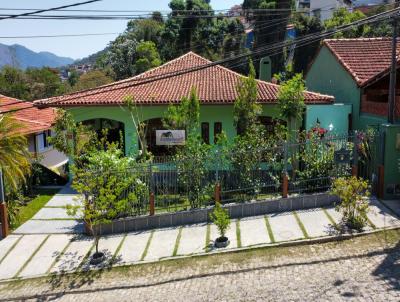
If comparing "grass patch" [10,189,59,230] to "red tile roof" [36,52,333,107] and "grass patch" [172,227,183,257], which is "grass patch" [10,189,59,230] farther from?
"grass patch" [172,227,183,257]

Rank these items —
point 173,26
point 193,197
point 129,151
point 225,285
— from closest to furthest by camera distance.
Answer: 1. point 225,285
2. point 193,197
3. point 129,151
4. point 173,26

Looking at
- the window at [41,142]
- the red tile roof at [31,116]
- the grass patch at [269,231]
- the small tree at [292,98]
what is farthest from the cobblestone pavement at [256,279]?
the window at [41,142]

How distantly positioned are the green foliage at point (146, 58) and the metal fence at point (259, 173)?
→ 104ft

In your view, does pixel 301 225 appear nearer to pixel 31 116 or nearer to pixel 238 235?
pixel 238 235

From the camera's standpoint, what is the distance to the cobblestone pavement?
7.27 meters

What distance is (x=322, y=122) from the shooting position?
15.2 meters

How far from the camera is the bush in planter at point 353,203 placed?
31.1ft

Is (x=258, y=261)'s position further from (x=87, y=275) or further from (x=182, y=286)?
(x=87, y=275)

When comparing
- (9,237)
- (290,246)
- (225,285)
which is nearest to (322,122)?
(290,246)

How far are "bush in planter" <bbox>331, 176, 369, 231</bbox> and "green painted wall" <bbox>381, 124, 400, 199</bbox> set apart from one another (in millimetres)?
1958

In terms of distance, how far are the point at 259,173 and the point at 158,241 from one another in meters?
3.45

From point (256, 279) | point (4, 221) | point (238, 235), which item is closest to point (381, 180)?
point (238, 235)

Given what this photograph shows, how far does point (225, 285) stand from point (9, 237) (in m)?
6.67

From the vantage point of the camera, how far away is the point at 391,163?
11383 millimetres
